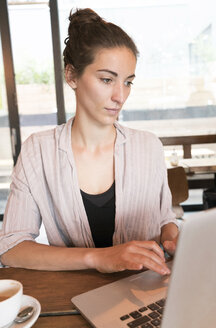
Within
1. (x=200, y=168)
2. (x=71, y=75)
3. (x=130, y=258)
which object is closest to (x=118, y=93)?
(x=71, y=75)

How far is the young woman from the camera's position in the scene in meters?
1.08

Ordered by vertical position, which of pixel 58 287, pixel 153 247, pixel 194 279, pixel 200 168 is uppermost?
pixel 194 279

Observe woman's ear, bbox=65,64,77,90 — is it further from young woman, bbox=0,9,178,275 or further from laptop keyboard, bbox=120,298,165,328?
laptop keyboard, bbox=120,298,165,328

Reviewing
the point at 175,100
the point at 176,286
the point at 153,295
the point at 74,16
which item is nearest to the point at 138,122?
the point at 175,100

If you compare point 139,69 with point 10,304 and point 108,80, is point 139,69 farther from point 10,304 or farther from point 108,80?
point 10,304

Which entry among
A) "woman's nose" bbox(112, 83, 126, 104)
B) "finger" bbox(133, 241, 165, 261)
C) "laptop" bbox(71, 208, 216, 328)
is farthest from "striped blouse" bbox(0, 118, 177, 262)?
"laptop" bbox(71, 208, 216, 328)

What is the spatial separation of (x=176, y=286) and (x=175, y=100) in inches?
156

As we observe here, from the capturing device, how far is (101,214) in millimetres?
1189

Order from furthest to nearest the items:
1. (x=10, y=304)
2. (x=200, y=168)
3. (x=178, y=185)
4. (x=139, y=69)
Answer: (x=139, y=69), (x=200, y=168), (x=178, y=185), (x=10, y=304)

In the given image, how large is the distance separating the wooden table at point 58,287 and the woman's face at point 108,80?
0.55 m

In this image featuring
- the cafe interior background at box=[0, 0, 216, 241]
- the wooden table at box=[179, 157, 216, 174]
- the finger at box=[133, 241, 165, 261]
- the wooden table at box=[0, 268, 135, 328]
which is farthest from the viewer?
the cafe interior background at box=[0, 0, 216, 241]

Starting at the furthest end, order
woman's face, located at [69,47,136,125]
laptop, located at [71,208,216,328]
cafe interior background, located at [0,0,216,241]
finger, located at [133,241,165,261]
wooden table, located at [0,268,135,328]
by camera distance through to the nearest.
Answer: cafe interior background, located at [0,0,216,241], woman's face, located at [69,47,136,125], finger, located at [133,241,165,261], wooden table, located at [0,268,135,328], laptop, located at [71,208,216,328]

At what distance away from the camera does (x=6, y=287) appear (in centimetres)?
65

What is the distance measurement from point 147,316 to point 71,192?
60cm
